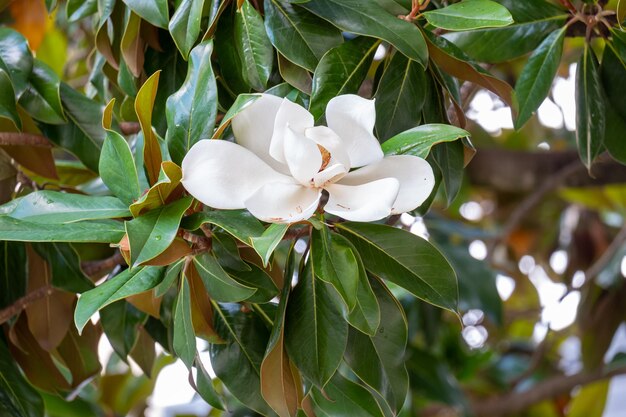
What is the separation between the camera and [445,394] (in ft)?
5.45

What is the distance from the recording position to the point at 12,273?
34.1 inches

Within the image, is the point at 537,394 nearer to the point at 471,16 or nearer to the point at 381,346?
the point at 381,346

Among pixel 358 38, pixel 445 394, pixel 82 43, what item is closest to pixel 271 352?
pixel 358 38

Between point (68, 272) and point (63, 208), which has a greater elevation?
point (63, 208)

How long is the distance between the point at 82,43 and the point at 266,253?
161 cm

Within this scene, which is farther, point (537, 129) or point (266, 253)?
point (537, 129)

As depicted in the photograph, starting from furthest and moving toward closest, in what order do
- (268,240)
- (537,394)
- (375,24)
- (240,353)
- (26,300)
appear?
(537,394), (26,300), (240,353), (375,24), (268,240)

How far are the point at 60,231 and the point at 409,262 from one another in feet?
0.86

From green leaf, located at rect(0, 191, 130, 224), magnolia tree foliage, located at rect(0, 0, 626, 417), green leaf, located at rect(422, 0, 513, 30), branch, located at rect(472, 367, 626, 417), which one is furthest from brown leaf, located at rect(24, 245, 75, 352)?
branch, located at rect(472, 367, 626, 417)

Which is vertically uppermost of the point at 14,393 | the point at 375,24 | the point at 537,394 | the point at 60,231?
the point at 375,24

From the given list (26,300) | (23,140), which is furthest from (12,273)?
(23,140)

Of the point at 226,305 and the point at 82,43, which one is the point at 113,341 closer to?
the point at 226,305

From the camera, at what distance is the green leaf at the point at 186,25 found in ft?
2.11

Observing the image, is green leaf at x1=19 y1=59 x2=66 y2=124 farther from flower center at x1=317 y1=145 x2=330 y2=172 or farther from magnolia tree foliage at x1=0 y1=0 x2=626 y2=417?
flower center at x1=317 y1=145 x2=330 y2=172
